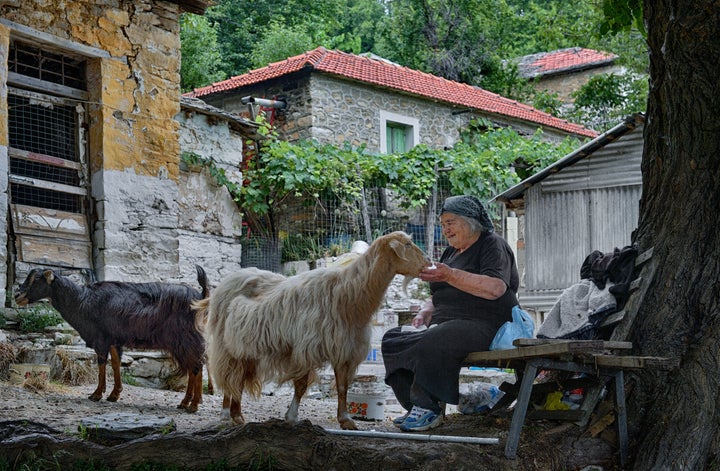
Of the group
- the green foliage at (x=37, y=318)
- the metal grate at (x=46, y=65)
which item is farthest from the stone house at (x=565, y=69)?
the green foliage at (x=37, y=318)

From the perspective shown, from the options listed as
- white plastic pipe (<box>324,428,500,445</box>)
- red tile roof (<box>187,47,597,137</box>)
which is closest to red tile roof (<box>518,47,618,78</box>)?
red tile roof (<box>187,47,597,137</box>)

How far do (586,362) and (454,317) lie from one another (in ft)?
3.42

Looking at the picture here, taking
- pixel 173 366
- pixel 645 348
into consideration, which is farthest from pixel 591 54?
pixel 645 348

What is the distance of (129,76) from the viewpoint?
10.7 meters

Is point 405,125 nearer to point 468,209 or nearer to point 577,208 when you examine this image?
point 577,208

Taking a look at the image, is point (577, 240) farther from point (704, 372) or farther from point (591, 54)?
point (591, 54)

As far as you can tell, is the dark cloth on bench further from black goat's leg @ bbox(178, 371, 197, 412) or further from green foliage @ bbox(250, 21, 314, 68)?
green foliage @ bbox(250, 21, 314, 68)

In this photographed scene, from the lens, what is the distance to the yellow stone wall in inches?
404

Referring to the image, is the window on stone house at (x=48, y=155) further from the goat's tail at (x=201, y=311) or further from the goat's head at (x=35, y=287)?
the goat's tail at (x=201, y=311)

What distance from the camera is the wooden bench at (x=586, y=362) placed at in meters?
4.71

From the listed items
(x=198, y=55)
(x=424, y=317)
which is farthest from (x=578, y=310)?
(x=198, y=55)

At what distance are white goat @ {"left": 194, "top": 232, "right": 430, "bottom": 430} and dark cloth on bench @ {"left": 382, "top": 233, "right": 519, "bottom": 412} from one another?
0.28 m

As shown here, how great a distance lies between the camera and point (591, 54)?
32938 mm

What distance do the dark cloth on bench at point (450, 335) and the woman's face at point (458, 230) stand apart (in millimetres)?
55
